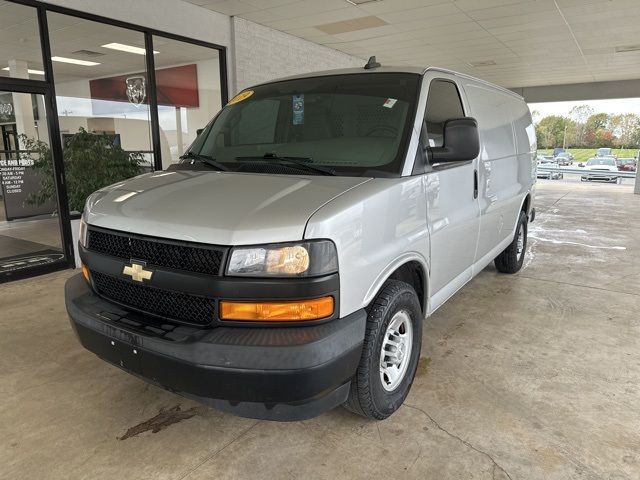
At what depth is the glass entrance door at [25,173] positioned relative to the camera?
6012 millimetres

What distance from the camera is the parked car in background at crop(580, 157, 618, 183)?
67.4 ft

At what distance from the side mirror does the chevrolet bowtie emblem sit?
5.54 feet

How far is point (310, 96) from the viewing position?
10.3ft

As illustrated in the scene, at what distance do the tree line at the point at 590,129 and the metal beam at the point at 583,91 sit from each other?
13.9ft

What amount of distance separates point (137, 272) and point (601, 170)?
23158 millimetres

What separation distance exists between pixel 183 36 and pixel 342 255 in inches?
255

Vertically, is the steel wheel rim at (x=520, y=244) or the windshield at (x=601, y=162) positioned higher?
the windshield at (x=601, y=162)

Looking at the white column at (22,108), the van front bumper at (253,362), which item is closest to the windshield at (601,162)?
the white column at (22,108)

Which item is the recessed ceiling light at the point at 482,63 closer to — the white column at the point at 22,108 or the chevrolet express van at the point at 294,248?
the chevrolet express van at the point at 294,248

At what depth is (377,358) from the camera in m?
2.37

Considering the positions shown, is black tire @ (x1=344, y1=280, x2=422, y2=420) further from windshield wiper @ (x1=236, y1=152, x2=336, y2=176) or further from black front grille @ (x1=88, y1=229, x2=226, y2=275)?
black front grille @ (x1=88, y1=229, x2=226, y2=275)

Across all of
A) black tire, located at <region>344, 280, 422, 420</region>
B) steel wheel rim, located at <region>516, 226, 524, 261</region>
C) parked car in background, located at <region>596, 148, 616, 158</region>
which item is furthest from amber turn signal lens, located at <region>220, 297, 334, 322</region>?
parked car in background, located at <region>596, 148, 616, 158</region>

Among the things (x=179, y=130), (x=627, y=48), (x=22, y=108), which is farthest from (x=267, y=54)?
(x=627, y=48)

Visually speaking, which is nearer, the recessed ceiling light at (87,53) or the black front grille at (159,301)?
the black front grille at (159,301)
